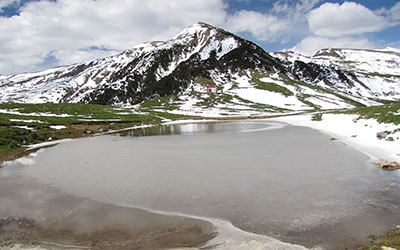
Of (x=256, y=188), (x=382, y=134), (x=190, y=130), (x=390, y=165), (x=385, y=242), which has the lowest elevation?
(x=256, y=188)

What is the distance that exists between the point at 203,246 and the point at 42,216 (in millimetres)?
8185

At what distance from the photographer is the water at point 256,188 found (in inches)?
401

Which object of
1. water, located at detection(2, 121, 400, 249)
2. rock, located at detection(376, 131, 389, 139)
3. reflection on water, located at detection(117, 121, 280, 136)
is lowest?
water, located at detection(2, 121, 400, 249)

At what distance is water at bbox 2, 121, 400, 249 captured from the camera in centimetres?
1019

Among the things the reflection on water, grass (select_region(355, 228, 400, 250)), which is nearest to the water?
grass (select_region(355, 228, 400, 250))

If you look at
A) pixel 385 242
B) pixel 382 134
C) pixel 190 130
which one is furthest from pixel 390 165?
pixel 190 130

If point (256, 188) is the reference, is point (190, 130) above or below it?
above

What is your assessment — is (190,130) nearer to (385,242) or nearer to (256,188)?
(256,188)

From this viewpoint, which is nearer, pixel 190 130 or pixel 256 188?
pixel 256 188

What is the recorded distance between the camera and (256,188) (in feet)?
49.1

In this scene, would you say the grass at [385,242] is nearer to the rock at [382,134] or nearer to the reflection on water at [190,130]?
the rock at [382,134]

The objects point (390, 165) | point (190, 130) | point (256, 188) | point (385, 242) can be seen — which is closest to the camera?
point (385, 242)

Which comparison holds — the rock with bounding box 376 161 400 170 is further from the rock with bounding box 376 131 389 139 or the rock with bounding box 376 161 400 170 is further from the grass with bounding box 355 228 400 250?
the rock with bounding box 376 131 389 139

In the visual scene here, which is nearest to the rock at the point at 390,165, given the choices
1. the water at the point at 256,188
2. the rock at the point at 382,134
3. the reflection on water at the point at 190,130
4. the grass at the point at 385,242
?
the water at the point at 256,188
